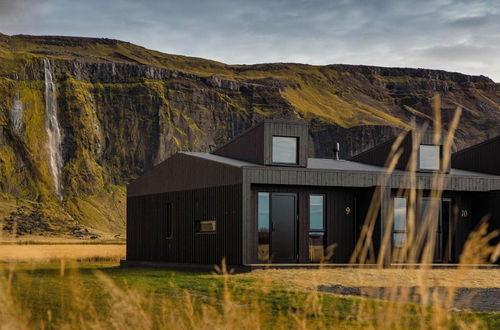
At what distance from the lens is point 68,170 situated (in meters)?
86.6

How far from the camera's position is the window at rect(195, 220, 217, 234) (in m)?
22.6

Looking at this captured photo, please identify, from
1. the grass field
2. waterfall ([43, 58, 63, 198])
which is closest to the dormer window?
the grass field

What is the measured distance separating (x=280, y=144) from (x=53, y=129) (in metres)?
69.3

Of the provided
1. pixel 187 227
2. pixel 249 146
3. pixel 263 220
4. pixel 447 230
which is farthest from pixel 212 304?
pixel 447 230

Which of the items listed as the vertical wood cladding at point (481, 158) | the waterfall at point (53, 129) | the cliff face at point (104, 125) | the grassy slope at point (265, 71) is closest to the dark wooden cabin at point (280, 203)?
the vertical wood cladding at point (481, 158)

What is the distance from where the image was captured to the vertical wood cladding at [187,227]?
2142cm

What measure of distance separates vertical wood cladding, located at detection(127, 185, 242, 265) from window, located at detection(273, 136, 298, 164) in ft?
7.43

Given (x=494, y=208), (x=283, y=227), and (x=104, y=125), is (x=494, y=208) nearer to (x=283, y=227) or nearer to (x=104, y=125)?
(x=283, y=227)

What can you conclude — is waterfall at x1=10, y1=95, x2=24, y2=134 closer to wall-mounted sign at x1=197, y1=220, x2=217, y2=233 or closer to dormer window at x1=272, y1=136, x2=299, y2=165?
wall-mounted sign at x1=197, y1=220, x2=217, y2=233

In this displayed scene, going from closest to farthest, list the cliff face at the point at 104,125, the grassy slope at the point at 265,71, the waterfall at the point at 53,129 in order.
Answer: the cliff face at the point at 104,125 → the waterfall at the point at 53,129 → the grassy slope at the point at 265,71

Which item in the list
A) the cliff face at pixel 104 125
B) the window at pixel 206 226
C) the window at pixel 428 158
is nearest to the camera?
the window at pixel 206 226

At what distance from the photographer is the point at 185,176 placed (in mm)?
24531

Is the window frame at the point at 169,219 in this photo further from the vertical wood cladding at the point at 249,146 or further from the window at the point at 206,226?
the vertical wood cladding at the point at 249,146

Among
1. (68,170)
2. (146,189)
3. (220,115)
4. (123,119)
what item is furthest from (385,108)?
(146,189)
